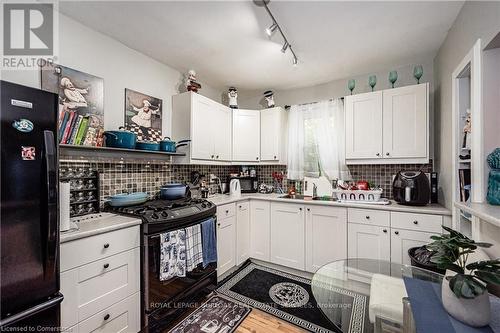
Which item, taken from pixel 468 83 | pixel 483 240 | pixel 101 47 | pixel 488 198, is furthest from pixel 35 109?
pixel 468 83

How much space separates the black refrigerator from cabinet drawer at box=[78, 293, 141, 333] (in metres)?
0.27

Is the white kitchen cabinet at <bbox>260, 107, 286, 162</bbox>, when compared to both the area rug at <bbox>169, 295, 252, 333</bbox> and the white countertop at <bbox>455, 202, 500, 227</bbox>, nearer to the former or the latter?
the area rug at <bbox>169, 295, 252, 333</bbox>

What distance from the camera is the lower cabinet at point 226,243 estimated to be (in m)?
2.41

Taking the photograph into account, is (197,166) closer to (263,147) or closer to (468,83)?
(263,147)

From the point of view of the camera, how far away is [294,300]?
6.88 feet

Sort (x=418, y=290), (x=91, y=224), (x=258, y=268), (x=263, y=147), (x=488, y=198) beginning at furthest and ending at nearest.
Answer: (x=263, y=147), (x=258, y=268), (x=91, y=224), (x=488, y=198), (x=418, y=290)

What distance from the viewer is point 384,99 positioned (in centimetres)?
236

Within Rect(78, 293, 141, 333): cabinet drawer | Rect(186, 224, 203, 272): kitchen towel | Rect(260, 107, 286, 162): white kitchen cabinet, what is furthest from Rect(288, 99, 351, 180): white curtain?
Rect(78, 293, 141, 333): cabinet drawer

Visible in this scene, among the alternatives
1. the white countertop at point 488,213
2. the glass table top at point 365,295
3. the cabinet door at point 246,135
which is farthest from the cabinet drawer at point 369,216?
the cabinet door at point 246,135

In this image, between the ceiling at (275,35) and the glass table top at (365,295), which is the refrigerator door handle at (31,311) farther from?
the ceiling at (275,35)

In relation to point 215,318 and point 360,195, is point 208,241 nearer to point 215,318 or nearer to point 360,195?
point 215,318

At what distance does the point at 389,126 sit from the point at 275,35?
158cm

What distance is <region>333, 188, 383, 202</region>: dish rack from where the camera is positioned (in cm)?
234

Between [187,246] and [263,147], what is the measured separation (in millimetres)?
1861
